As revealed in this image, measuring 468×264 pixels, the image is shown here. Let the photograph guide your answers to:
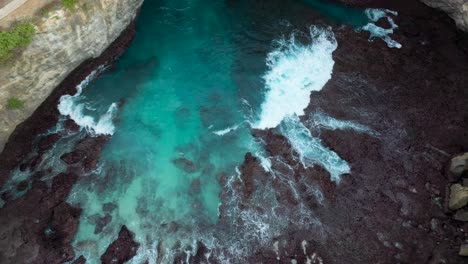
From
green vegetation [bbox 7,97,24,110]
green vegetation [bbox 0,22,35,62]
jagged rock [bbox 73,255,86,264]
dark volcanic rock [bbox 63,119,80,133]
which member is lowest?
jagged rock [bbox 73,255,86,264]

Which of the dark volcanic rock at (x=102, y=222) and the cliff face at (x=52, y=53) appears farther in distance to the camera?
the cliff face at (x=52, y=53)

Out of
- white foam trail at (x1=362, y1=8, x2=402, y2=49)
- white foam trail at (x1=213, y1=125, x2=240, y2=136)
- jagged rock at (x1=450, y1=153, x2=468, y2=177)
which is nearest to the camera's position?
jagged rock at (x1=450, y1=153, x2=468, y2=177)

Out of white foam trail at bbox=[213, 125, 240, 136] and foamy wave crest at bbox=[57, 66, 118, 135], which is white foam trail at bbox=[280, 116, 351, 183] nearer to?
white foam trail at bbox=[213, 125, 240, 136]

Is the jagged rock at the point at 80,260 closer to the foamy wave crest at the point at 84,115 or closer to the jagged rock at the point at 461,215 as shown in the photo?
the foamy wave crest at the point at 84,115

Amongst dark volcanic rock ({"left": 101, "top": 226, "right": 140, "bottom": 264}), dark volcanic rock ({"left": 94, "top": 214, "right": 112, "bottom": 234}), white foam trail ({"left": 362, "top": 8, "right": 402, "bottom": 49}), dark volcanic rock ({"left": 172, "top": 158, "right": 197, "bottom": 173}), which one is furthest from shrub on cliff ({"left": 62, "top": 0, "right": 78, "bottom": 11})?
white foam trail ({"left": 362, "top": 8, "right": 402, "bottom": 49})

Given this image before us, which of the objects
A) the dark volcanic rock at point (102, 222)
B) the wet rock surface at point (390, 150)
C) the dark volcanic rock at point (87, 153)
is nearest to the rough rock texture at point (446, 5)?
the wet rock surface at point (390, 150)

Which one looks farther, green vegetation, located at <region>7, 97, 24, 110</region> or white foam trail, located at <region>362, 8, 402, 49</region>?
white foam trail, located at <region>362, 8, 402, 49</region>

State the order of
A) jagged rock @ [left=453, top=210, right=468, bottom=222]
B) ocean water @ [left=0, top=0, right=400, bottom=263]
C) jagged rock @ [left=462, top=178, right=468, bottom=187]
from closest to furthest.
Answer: jagged rock @ [left=453, top=210, right=468, bottom=222] → ocean water @ [left=0, top=0, right=400, bottom=263] → jagged rock @ [left=462, top=178, right=468, bottom=187]

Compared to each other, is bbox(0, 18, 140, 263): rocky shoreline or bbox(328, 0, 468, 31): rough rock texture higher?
bbox(328, 0, 468, 31): rough rock texture
